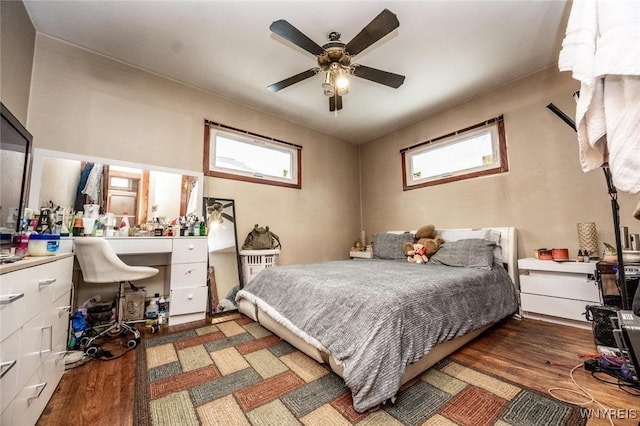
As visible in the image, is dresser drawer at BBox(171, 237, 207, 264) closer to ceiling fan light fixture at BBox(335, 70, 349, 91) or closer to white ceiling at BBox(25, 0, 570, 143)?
white ceiling at BBox(25, 0, 570, 143)

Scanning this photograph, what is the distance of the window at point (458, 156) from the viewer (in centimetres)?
312

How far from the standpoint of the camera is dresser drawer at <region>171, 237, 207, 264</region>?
8.09 feet

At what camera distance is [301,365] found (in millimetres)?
1673

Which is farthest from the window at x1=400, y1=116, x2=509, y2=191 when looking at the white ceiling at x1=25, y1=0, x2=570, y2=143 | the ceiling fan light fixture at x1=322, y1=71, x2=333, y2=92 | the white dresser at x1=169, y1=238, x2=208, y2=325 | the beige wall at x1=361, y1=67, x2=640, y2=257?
the white dresser at x1=169, y1=238, x2=208, y2=325

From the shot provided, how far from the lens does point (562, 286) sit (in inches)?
91.0

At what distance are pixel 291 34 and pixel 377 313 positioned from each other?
189cm

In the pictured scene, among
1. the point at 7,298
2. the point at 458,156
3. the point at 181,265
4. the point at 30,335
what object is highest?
the point at 458,156

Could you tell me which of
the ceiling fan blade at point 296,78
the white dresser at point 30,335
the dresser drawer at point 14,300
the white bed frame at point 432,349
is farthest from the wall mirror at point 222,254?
the dresser drawer at point 14,300

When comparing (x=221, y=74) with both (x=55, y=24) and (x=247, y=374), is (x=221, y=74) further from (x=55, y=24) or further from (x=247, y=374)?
(x=247, y=374)

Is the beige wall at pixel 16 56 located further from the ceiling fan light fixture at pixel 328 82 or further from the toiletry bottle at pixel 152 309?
the ceiling fan light fixture at pixel 328 82

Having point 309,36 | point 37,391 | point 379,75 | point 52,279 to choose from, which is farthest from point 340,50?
point 37,391

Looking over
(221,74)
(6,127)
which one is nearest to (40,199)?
(6,127)

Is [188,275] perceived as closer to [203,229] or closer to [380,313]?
[203,229]

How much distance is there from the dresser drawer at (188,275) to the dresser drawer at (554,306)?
3270 mm
